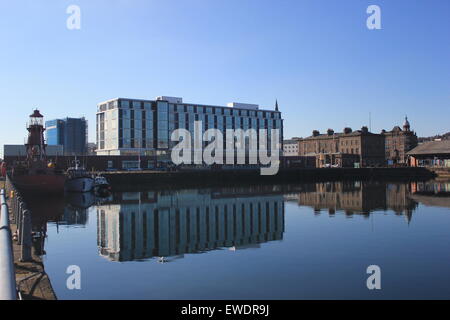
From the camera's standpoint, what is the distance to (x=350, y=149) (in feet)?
488

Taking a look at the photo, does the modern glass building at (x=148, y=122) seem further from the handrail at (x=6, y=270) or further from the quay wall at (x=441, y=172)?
the handrail at (x=6, y=270)

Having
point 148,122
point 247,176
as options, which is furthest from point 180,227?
point 148,122

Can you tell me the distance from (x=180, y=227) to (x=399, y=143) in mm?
139888

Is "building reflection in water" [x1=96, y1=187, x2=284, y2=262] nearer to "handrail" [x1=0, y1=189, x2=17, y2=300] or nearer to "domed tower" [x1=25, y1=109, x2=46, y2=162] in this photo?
"handrail" [x1=0, y1=189, x2=17, y2=300]

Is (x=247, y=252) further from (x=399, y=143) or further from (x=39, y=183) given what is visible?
(x=399, y=143)

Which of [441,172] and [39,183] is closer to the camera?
[39,183]

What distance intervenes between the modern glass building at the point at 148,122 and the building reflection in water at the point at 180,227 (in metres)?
75.9

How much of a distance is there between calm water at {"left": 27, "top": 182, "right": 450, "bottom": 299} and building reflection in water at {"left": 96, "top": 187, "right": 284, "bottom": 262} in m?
0.09

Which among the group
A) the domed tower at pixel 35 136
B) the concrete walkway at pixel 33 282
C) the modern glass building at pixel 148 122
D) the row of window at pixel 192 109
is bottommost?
the concrete walkway at pixel 33 282

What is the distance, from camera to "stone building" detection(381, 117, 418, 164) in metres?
152

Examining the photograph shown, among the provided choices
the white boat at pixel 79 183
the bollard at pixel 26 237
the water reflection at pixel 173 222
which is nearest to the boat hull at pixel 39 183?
the water reflection at pixel 173 222

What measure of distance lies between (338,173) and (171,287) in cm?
10191

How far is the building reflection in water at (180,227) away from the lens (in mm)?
23312
